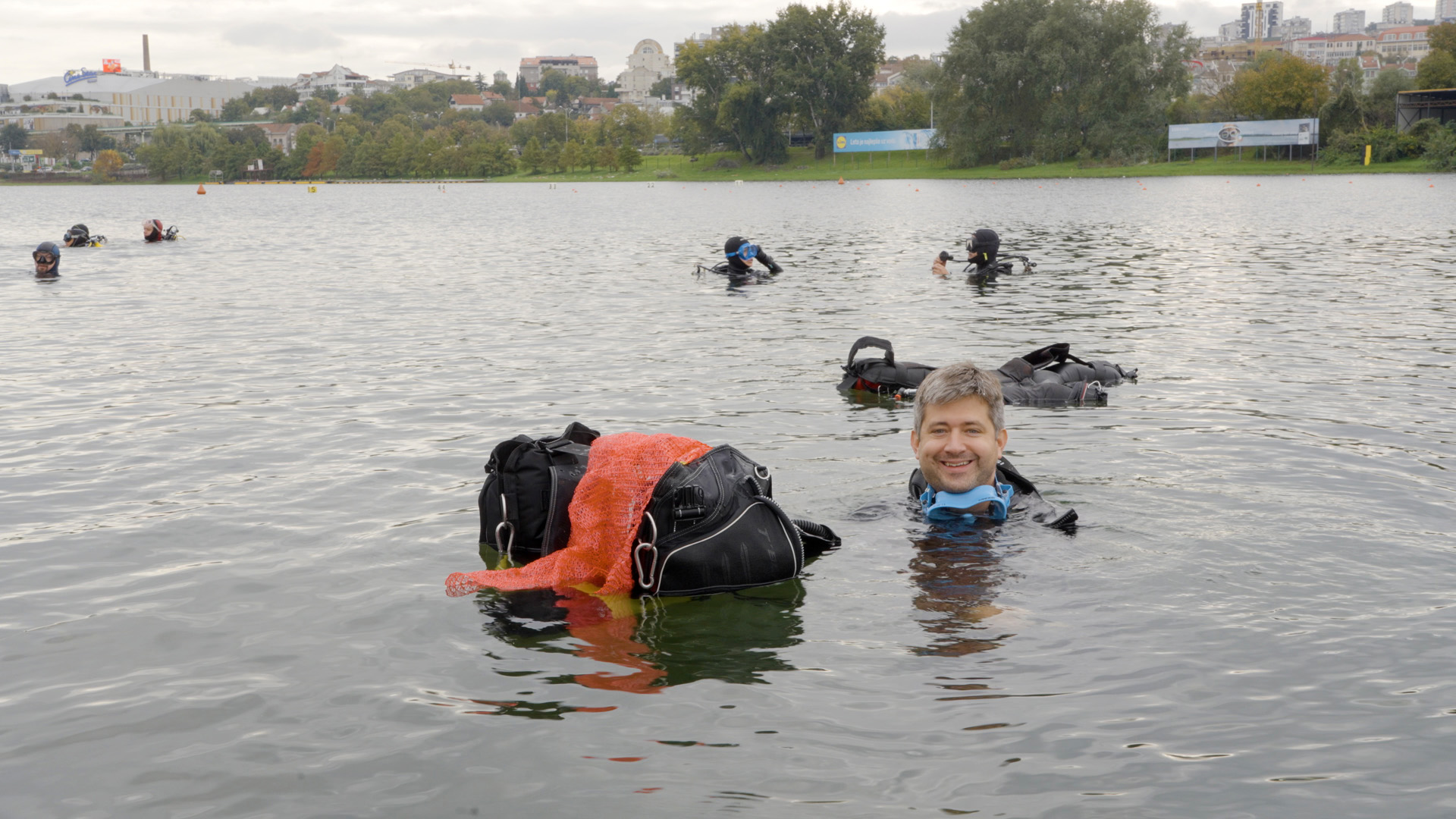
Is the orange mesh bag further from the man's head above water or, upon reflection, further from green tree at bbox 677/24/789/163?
green tree at bbox 677/24/789/163

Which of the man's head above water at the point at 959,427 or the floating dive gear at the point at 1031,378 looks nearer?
the man's head above water at the point at 959,427

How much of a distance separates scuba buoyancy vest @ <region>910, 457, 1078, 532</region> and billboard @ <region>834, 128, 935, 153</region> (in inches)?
4118

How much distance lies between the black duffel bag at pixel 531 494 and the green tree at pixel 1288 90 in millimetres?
99048

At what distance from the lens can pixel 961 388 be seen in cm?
626

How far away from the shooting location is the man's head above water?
6297mm

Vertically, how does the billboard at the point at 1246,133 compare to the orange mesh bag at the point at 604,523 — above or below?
above

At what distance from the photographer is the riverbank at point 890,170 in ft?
267

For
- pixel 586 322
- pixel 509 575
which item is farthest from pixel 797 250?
pixel 509 575

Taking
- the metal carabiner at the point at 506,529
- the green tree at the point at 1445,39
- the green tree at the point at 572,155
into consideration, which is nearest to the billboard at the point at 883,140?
the green tree at the point at 572,155

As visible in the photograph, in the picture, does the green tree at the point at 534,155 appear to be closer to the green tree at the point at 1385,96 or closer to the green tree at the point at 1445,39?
the green tree at the point at 1385,96

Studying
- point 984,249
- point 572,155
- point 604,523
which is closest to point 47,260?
point 984,249

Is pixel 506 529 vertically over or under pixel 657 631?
over

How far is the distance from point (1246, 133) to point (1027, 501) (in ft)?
307

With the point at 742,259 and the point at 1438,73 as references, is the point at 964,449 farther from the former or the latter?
the point at 1438,73
